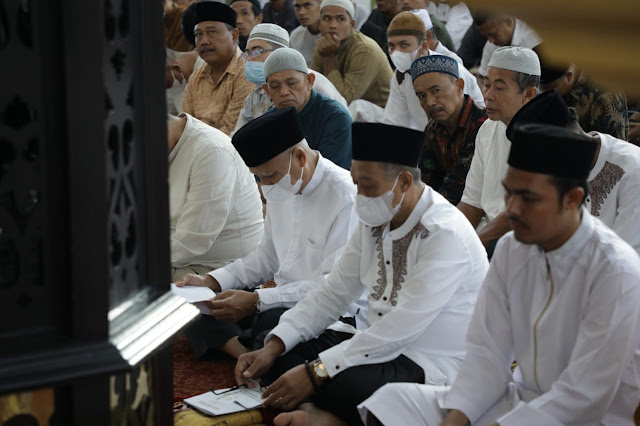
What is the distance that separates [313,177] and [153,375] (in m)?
1.93

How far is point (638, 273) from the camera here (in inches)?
77.3

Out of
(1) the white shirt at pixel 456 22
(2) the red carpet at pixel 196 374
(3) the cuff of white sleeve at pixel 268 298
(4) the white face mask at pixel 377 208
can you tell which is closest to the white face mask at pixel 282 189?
(3) the cuff of white sleeve at pixel 268 298

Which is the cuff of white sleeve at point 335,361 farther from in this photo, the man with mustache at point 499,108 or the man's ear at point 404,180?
the man with mustache at point 499,108

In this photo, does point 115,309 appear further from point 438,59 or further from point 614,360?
point 438,59

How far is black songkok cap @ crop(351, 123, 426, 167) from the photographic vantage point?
8.94ft

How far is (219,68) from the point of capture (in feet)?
19.7

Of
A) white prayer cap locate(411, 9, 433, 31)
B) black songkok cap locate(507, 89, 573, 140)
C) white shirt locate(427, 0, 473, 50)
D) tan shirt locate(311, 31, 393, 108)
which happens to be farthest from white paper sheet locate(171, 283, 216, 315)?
white shirt locate(427, 0, 473, 50)

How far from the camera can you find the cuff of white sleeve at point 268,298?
337 cm

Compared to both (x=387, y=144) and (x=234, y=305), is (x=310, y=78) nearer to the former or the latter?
(x=234, y=305)

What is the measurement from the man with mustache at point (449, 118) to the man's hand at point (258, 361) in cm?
179

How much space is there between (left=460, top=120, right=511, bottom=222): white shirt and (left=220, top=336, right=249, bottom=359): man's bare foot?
150cm

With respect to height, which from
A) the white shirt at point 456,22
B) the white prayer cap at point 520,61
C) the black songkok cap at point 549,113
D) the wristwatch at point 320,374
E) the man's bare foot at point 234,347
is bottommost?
the man's bare foot at point 234,347

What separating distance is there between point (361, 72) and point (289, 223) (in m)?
2.91

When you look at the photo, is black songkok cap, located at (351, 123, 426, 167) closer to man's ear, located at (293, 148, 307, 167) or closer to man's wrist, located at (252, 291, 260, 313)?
man's ear, located at (293, 148, 307, 167)
